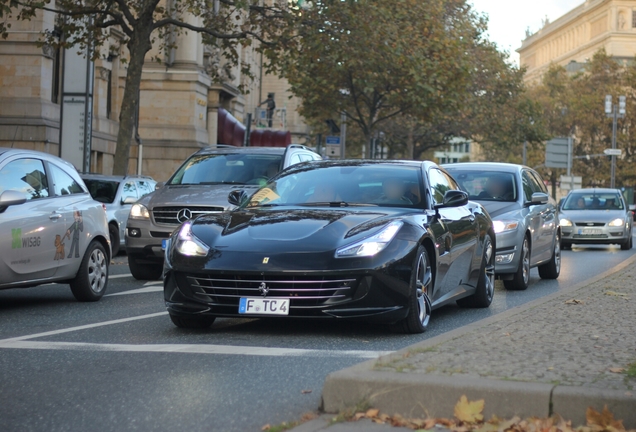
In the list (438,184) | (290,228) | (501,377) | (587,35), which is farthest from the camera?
(587,35)

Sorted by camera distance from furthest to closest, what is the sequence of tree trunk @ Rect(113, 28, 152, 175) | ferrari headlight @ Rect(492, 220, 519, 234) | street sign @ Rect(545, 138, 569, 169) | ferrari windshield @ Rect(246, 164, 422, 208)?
street sign @ Rect(545, 138, 569, 169)
tree trunk @ Rect(113, 28, 152, 175)
ferrari headlight @ Rect(492, 220, 519, 234)
ferrari windshield @ Rect(246, 164, 422, 208)

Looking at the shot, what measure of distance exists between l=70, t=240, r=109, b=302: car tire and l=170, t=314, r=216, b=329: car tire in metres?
3.04

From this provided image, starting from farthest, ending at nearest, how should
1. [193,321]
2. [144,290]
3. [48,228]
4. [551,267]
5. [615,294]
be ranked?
[551,267] → [144,290] → [615,294] → [48,228] → [193,321]

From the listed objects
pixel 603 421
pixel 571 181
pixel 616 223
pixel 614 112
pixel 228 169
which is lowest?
pixel 603 421

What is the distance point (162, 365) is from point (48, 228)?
14.8 ft

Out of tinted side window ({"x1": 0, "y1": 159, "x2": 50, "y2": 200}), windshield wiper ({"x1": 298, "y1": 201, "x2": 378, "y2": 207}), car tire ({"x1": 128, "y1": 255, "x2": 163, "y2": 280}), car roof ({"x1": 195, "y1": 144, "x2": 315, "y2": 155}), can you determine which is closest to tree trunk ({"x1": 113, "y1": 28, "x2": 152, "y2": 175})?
car roof ({"x1": 195, "y1": 144, "x2": 315, "y2": 155})

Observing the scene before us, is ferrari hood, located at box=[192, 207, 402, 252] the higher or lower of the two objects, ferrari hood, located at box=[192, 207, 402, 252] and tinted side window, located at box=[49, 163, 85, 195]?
the lower

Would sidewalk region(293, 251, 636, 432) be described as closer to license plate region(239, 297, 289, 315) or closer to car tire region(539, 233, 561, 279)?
license plate region(239, 297, 289, 315)

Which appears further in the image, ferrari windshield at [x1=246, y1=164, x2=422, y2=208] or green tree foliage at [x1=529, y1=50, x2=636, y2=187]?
green tree foliage at [x1=529, y1=50, x2=636, y2=187]

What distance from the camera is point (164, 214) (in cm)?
1527

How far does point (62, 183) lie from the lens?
475 inches

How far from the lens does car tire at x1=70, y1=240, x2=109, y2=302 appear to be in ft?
39.2

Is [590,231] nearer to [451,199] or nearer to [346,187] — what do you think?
[451,199]

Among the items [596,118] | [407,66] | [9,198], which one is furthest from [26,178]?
[596,118]
